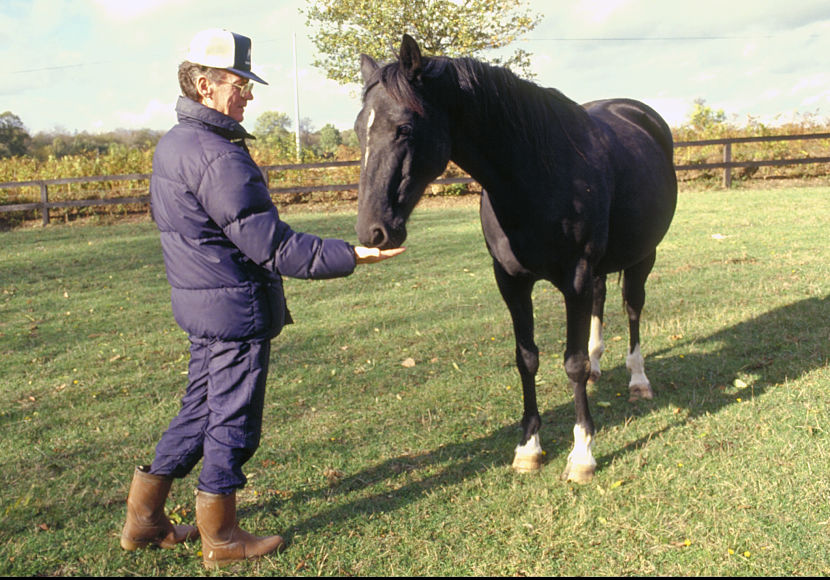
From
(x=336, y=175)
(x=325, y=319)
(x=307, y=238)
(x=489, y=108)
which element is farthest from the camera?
(x=336, y=175)

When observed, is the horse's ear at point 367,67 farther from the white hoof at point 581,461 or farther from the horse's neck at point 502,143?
the white hoof at point 581,461

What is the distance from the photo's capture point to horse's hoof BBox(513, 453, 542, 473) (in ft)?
11.6

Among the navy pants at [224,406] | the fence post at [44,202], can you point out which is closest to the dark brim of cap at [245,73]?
the navy pants at [224,406]

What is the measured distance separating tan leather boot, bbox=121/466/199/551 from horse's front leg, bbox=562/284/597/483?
204 cm

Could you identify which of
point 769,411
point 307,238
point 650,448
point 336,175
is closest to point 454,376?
point 650,448

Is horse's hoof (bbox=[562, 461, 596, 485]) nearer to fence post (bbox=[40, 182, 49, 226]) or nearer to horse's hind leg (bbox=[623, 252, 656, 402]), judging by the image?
horse's hind leg (bbox=[623, 252, 656, 402])

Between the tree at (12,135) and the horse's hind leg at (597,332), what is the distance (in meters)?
37.8

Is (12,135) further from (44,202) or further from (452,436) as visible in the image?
(452,436)

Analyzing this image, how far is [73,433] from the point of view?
4.29m

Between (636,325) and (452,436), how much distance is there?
1843 millimetres

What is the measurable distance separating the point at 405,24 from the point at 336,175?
25.3 feet

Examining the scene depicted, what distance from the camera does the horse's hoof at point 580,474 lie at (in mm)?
3414

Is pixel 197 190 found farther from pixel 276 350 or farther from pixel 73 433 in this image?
pixel 276 350

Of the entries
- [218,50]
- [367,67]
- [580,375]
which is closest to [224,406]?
[218,50]
